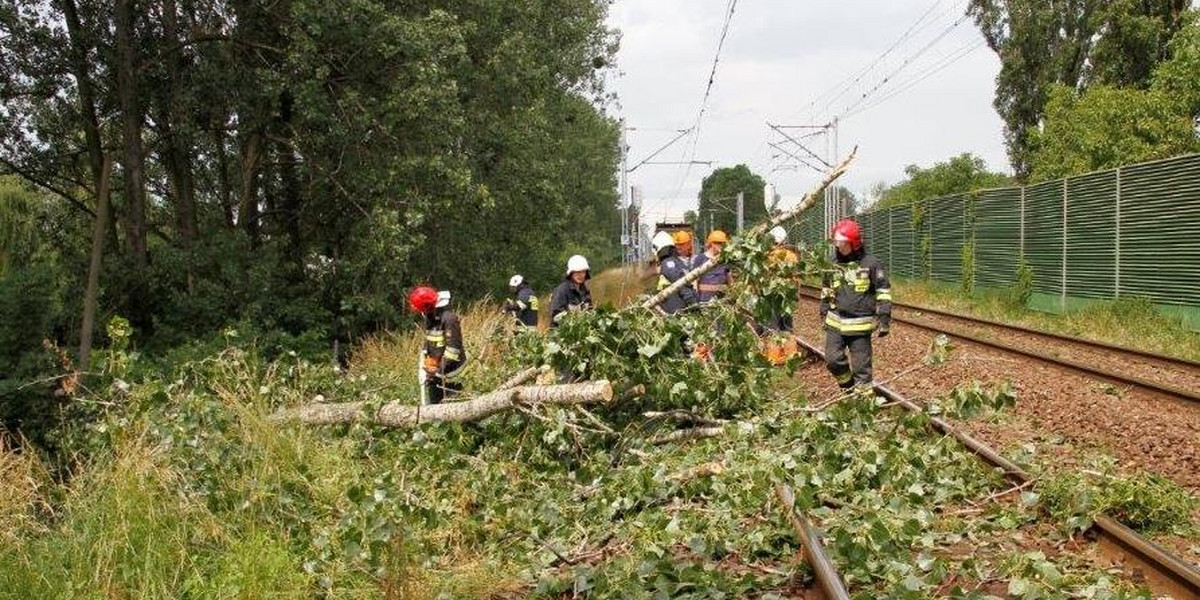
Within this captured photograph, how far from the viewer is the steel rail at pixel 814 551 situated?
4.67m

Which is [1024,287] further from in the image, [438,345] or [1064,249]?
[438,345]

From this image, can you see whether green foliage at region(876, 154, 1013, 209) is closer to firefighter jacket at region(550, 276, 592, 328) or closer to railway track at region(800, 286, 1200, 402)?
railway track at region(800, 286, 1200, 402)

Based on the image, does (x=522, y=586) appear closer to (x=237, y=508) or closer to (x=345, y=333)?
(x=237, y=508)

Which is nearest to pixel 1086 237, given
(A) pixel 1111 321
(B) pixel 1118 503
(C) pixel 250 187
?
(A) pixel 1111 321

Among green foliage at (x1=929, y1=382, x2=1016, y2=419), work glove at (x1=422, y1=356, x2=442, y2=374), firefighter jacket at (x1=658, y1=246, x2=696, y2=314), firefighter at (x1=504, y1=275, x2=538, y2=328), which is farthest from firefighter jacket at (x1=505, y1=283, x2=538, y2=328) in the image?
green foliage at (x1=929, y1=382, x2=1016, y2=419)

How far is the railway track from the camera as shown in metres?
11.4

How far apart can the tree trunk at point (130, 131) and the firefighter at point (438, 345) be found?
10.4m

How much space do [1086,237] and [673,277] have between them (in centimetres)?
1370

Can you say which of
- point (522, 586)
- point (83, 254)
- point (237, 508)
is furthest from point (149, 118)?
point (522, 586)

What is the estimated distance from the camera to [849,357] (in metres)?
9.48

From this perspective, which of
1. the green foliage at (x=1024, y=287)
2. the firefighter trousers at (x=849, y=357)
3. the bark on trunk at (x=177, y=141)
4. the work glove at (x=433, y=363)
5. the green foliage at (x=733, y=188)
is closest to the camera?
the firefighter trousers at (x=849, y=357)

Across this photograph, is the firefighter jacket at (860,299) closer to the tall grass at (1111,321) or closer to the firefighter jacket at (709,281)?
the firefighter jacket at (709,281)

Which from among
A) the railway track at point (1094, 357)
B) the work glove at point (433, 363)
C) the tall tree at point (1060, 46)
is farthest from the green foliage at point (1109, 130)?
the work glove at point (433, 363)

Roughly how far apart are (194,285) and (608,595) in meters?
14.7
